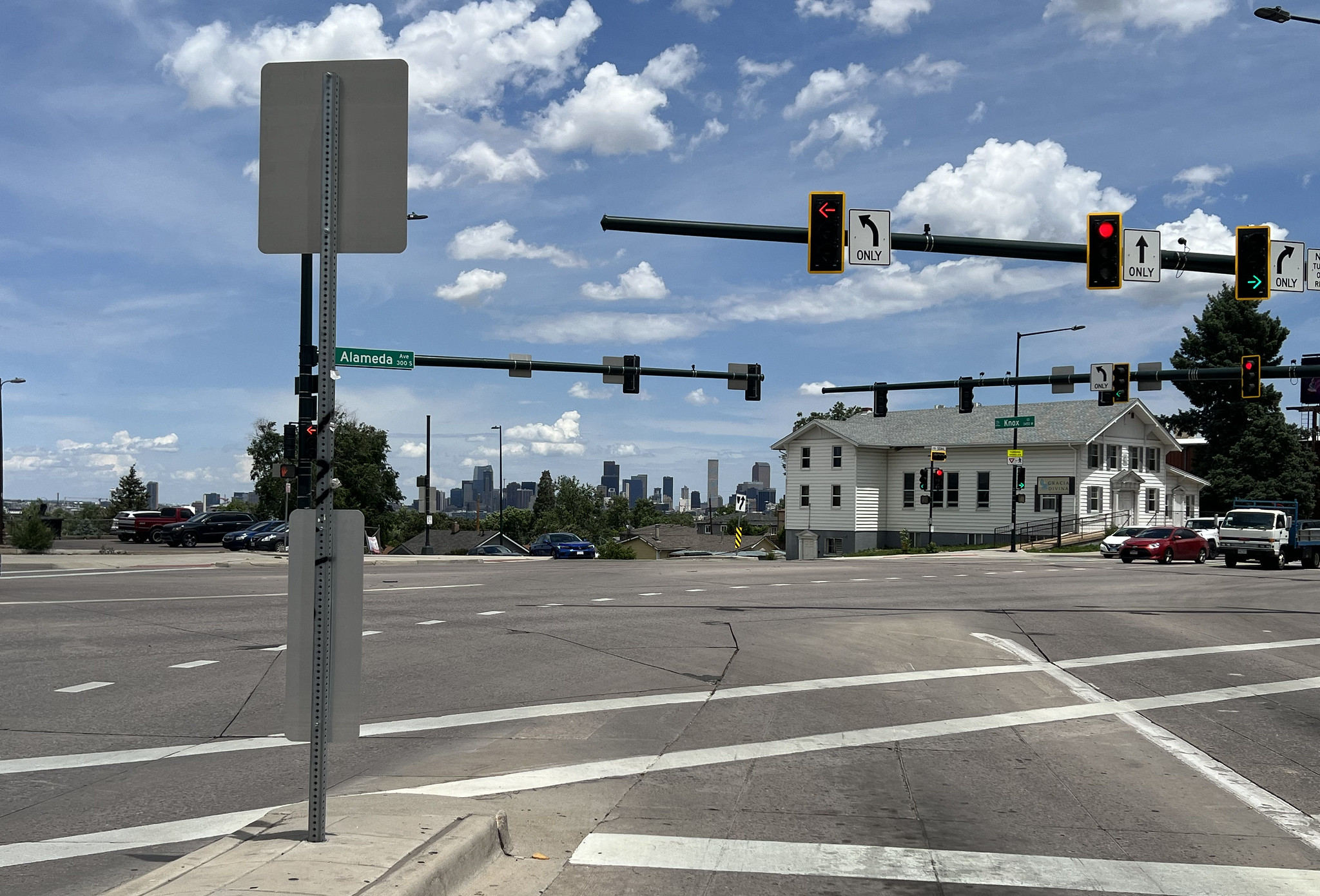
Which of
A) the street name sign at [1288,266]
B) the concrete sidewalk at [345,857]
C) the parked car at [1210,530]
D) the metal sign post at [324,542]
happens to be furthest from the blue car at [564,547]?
the metal sign post at [324,542]

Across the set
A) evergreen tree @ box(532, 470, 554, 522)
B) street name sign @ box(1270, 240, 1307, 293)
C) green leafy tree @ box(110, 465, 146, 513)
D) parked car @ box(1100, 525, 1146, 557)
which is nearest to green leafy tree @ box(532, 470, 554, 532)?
evergreen tree @ box(532, 470, 554, 522)

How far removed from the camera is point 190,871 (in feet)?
→ 15.2

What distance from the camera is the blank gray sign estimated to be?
5.04m

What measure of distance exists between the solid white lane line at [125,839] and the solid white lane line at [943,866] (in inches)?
82.3

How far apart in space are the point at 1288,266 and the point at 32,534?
3720 centimetres

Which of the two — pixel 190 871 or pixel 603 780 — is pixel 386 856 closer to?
pixel 190 871

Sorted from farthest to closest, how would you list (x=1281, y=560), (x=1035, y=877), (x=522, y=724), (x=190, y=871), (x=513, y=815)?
(x=1281, y=560), (x=522, y=724), (x=513, y=815), (x=1035, y=877), (x=190, y=871)

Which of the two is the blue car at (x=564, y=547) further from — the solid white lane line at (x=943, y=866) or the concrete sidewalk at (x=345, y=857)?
the concrete sidewalk at (x=345, y=857)

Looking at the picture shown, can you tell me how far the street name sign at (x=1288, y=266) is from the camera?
58.0 ft

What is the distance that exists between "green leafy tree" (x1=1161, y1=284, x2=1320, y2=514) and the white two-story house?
9.07 m

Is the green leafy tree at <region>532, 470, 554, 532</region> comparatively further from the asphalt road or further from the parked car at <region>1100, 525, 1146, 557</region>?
the asphalt road

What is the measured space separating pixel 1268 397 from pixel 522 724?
76.1m

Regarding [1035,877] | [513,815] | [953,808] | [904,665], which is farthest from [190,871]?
[904,665]

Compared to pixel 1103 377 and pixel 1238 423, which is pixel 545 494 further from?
pixel 1103 377
